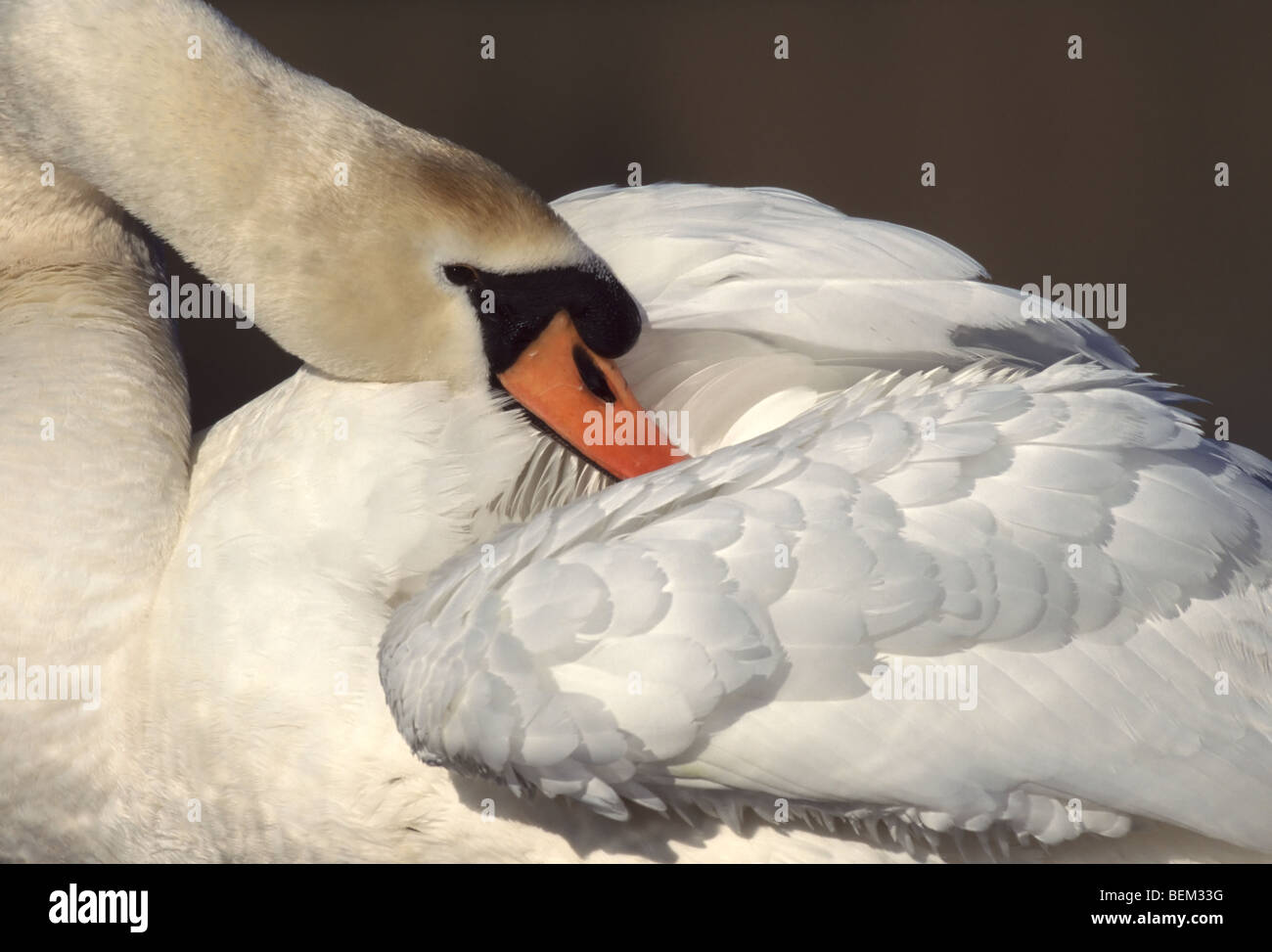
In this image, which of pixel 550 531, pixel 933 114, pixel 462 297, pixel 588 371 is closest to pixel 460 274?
pixel 462 297

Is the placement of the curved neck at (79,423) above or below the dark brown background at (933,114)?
below

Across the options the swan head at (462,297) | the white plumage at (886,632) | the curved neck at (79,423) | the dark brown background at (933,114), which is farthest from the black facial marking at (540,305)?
the dark brown background at (933,114)

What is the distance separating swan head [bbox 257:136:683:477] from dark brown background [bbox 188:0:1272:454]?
2744mm

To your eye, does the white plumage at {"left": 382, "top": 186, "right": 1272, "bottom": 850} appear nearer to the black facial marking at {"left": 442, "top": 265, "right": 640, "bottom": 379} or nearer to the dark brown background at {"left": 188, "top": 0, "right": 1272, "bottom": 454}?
the black facial marking at {"left": 442, "top": 265, "right": 640, "bottom": 379}

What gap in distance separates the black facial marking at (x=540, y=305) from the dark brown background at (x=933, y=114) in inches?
110

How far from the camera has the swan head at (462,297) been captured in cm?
179

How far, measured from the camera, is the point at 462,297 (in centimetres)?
182

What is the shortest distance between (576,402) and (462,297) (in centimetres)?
20

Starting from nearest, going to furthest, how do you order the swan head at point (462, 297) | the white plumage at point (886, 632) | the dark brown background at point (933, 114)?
the white plumage at point (886, 632) < the swan head at point (462, 297) < the dark brown background at point (933, 114)

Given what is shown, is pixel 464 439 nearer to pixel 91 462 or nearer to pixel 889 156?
pixel 91 462

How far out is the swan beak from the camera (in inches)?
72.1

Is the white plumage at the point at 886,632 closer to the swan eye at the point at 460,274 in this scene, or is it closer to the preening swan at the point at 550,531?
the preening swan at the point at 550,531

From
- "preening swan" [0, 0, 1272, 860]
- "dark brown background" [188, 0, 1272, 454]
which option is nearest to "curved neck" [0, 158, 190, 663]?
"preening swan" [0, 0, 1272, 860]

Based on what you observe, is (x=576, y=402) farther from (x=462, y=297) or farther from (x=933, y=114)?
(x=933, y=114)
